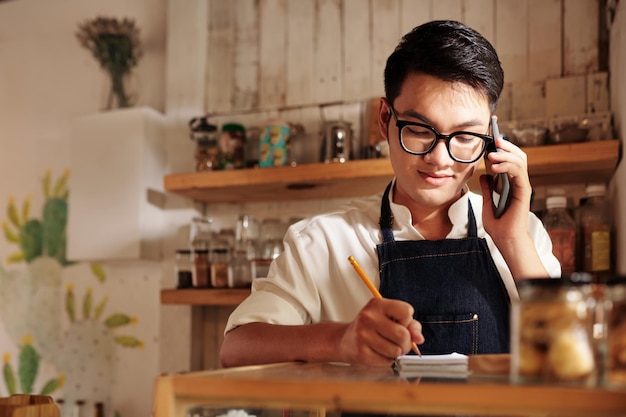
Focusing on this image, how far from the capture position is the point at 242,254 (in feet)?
9.06

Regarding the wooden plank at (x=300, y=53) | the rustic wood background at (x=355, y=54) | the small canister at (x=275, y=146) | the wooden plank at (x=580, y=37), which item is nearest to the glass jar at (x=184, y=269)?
the small canister at (x=275, y=146)

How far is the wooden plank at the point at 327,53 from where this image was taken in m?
2.90

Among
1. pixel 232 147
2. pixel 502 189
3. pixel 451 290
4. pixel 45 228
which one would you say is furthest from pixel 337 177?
pixel 45 228

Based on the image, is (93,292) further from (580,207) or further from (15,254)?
(580,207)

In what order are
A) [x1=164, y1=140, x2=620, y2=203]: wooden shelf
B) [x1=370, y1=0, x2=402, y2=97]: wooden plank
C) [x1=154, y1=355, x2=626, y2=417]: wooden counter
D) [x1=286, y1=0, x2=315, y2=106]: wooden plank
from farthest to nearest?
1. [x1=286, y1=0, x2=315, y2=106]: wooden plank
2. [x1=370, y1=0, x2=402, y2=97]: wooden plank
3. [x1=164, y1=140, x2=620, y2=203]: wooden shelf
4. [x1=154, y1=355, x2=626, y2=417]: wooden counter

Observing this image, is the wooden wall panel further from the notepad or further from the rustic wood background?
the notepad

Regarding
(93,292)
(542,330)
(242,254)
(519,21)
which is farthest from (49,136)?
(542,330)

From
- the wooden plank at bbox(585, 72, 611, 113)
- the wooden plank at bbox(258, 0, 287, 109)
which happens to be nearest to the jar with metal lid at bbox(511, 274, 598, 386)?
the wooden plank at bbox(585, 72, 611, 113)

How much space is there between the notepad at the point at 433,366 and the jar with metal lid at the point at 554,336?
12 centimetres

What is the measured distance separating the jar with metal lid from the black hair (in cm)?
75

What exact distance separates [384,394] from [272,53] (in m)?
2.52

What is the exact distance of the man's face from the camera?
133 centimetres

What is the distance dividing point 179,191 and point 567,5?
65.3 inches

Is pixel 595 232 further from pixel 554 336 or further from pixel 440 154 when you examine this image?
pixel 554 336
